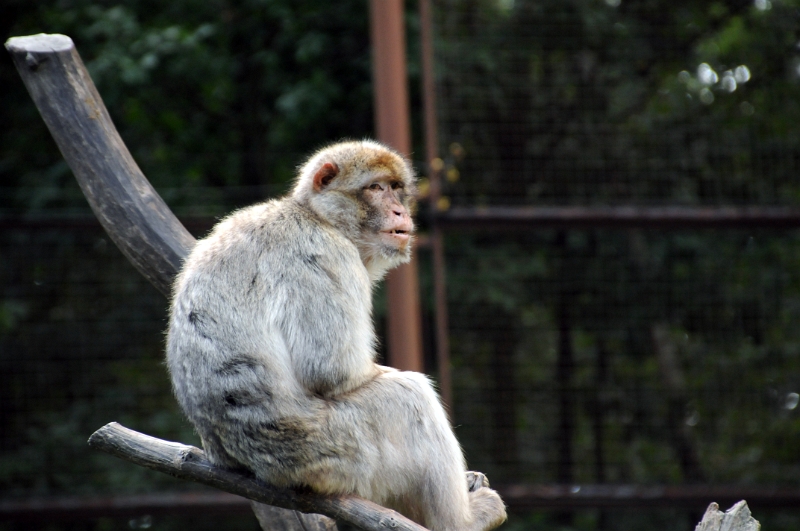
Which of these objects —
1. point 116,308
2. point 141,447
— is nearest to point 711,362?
point 116,308

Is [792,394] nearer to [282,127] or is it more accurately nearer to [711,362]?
[711,362]

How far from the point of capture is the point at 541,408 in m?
7.56

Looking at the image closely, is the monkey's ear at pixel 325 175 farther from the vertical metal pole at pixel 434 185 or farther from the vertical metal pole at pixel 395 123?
the vertical metal pole at pixel 434 185

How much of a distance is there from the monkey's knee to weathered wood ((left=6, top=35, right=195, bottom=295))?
5.67ft

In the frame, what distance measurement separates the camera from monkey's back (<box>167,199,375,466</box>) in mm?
3373

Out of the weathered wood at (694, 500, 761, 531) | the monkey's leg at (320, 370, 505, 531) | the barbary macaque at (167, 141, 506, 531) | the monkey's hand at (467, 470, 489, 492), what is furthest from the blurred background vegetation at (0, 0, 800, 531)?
the weathered wood at (694, 500, 761, 531)

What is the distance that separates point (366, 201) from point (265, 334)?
94 cm

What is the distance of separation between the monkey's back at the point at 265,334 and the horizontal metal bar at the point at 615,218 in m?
2.64

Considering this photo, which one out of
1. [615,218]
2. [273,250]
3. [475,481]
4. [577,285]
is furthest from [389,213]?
[577,285]

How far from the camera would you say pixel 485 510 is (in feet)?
12.7

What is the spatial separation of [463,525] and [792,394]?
15.1ft

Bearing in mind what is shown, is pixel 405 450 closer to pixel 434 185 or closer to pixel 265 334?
pixel 265 334

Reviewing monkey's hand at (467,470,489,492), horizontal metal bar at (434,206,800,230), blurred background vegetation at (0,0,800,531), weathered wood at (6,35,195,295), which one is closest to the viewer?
monkey's hand at (467,470,489,492)

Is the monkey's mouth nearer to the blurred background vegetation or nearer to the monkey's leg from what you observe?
the monkey's leg
